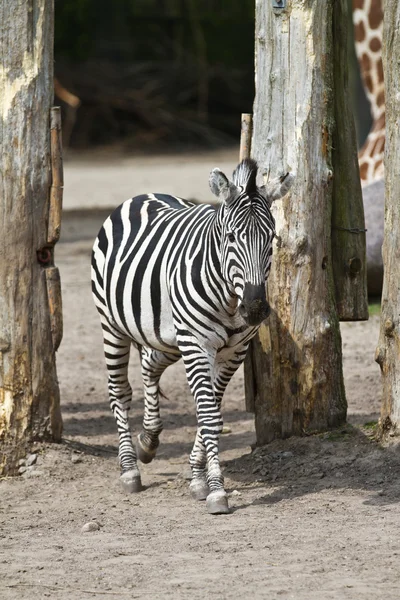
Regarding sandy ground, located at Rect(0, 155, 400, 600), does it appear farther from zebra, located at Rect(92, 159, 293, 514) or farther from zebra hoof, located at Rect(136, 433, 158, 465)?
zebra, located at Rect(92, 159, 293, 514)

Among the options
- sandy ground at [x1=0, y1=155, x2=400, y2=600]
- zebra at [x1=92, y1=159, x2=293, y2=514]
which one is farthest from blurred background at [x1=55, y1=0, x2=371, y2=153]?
zebra at [x1=92, y1=159, x2=293, y2=514]

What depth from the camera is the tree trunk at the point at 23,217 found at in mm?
6078

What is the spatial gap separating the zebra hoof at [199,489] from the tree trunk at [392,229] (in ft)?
3.50

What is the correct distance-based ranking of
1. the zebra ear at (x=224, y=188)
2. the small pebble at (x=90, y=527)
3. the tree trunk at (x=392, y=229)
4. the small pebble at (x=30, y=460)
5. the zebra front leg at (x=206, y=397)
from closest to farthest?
the small pebble at (x=90, y=527)
the zebra ear at (x=224, y=188)
the zebra front leg at (x=206, y=397)
the tree trunk at (x=392, y=229)
the small pebble at (x=30, y=460)

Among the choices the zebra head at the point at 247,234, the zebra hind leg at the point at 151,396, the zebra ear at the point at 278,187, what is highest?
the zebra ear at the point at 278,187

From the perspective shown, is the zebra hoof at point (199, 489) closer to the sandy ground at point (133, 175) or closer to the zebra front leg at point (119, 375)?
the zebra front leg at point (119, 375)

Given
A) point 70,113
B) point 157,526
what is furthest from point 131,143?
point 157,526

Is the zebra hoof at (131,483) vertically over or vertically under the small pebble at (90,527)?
over

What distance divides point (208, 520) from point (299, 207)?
1875 millimetres

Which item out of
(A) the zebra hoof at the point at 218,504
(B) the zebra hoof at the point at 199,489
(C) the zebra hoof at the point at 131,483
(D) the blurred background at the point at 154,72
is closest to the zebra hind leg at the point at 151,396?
(C) the zebra hoof at the point at 131,483

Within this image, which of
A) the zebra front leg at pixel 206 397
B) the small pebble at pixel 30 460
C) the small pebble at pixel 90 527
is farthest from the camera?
the small pebble at pixel 30 460

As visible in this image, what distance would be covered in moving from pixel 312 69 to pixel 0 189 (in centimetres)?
193

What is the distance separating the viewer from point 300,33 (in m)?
5.90

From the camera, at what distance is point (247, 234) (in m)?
5.08
